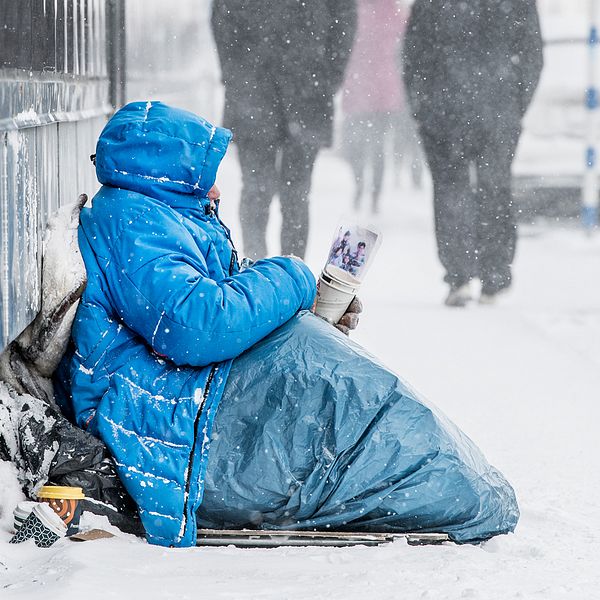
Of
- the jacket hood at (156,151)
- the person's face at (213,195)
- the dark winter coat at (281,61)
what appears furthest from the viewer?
the dark winter coat at (281,61)

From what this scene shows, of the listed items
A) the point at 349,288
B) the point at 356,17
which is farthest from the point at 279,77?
the point at 349,288

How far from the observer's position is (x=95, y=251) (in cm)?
205

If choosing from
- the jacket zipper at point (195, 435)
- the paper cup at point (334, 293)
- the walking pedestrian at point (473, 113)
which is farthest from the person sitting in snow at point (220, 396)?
the walking pedestrian at point (473, 113)

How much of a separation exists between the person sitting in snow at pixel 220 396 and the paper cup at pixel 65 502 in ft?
0.33

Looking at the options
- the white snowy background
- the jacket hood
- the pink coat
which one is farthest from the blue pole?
the jacket hood

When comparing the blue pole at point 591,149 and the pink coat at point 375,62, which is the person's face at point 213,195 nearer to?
the pink coat at point 375,62

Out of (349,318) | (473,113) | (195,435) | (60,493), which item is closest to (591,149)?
(473,113)

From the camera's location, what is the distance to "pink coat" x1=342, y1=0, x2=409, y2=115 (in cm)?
542

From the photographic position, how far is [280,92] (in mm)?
5242

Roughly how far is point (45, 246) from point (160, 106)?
371mm

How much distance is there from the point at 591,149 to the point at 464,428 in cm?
448

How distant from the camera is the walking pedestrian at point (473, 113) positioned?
520 cm

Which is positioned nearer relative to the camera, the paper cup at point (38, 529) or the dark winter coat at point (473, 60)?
the paper cup at point (38, 529)

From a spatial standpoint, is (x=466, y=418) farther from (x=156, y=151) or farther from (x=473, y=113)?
(x=473, y=113)
